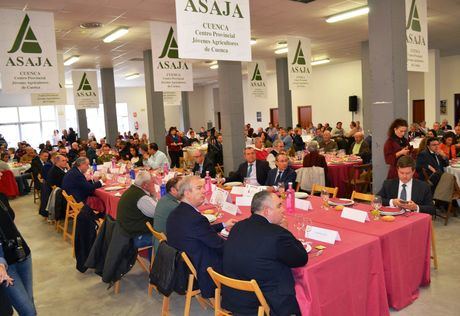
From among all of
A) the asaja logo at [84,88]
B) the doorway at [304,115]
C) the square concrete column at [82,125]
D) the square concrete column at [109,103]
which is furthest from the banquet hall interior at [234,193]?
the doorway at [304,115]

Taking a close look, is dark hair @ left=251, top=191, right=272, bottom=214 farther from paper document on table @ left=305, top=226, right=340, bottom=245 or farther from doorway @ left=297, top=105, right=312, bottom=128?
doorway @ left=297, top=105, right=312, bottom=128

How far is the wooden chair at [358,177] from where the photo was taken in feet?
24.5

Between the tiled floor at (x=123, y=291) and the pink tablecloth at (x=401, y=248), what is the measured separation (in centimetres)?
18

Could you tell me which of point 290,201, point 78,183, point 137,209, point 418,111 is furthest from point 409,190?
point 418,111

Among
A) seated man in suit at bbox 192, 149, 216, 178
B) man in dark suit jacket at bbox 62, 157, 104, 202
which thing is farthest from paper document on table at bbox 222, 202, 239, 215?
seated man in suit at bbox 192, 149, 216, 178

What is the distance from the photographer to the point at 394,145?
5.53 m

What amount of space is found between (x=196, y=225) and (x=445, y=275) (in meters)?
2.80

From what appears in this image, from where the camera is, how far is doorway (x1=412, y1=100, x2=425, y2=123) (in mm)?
17375

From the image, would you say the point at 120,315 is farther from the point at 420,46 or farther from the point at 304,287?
the point at 420,46

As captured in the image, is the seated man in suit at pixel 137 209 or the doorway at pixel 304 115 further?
the doorway at pixel 304 115

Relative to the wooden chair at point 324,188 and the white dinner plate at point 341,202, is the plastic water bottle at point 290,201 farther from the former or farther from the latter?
the wooden chair at point 324,188

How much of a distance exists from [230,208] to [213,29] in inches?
74.0

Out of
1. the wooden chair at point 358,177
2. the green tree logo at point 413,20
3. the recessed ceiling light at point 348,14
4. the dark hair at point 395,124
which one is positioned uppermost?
the recessed ceiling light at point 348,14

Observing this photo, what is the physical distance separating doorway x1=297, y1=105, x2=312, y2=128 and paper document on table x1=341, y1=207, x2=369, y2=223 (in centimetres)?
1754
